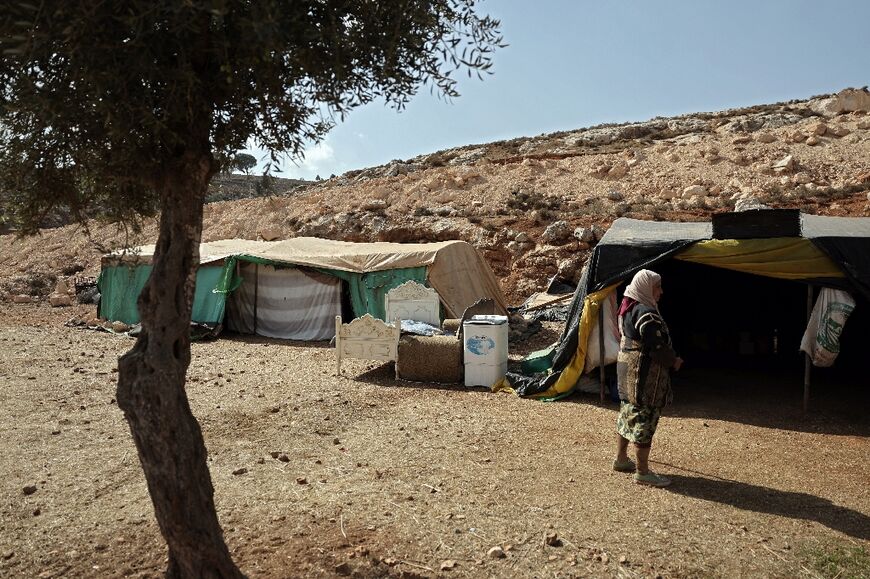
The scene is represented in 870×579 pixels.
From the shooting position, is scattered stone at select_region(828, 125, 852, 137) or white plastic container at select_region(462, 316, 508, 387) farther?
scattered stone at select_region(828, 125, 852, 137)

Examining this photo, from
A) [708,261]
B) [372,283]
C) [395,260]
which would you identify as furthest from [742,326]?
[372,283]

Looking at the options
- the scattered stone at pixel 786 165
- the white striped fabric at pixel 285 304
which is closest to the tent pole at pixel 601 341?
the white striped fabric at pixel 285 304

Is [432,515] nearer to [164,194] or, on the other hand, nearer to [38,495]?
[164,194]

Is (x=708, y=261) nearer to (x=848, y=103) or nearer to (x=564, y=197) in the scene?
(x=564, y=197)

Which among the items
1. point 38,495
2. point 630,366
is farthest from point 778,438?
point 38,495

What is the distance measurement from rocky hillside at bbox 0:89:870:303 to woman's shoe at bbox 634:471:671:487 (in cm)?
1478

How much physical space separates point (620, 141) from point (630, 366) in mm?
33570

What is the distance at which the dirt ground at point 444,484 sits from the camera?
371cm

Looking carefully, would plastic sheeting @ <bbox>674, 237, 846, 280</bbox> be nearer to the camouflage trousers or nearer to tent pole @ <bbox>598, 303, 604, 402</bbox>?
tent pole @ <bbox>598, 303, 604, 402</bbox>

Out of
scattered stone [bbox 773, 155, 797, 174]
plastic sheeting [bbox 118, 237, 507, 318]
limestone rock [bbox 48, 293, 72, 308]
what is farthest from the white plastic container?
scattered stone [bbox 773, 155, 797, 174]

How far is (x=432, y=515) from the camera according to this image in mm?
4297

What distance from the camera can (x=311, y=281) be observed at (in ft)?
47.4

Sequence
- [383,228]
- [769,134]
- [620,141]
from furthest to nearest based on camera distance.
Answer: [620,141] < [769,134] < [383,228]

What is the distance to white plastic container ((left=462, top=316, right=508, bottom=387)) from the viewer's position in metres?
8.77
